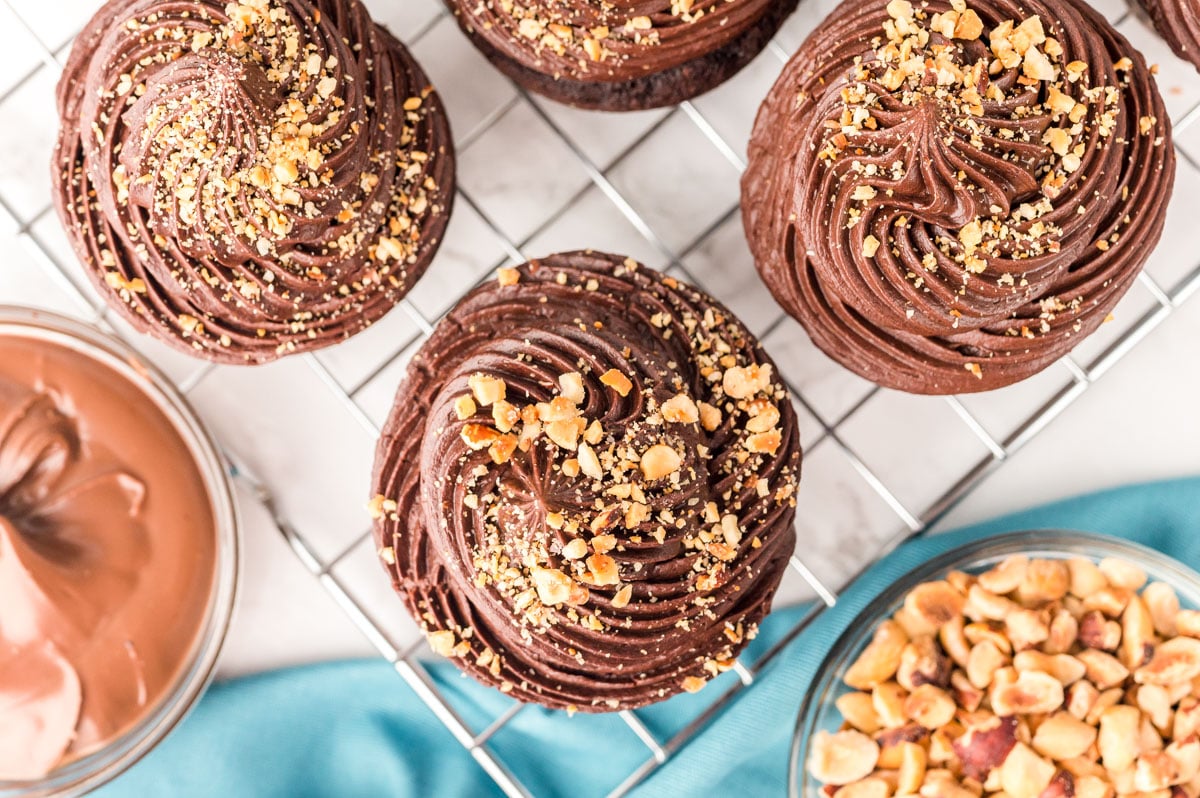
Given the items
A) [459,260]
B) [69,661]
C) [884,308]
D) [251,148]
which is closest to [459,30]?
[459,260]

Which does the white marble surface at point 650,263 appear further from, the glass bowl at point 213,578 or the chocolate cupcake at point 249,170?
the chocolate cupcake at point 249,170

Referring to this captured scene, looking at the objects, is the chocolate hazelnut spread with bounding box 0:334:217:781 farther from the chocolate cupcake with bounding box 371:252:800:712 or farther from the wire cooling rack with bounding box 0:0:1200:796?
the chocolate cupcake with bounding box 371:252:800:712

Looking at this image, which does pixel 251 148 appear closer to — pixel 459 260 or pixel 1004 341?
pixel 459 260

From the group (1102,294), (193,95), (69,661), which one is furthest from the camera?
(69,661)

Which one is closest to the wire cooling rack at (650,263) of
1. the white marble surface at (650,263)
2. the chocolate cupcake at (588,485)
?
the white marble surface at (650,263)

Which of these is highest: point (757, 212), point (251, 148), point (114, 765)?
point (251, 148)

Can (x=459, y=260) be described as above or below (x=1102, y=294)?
above
